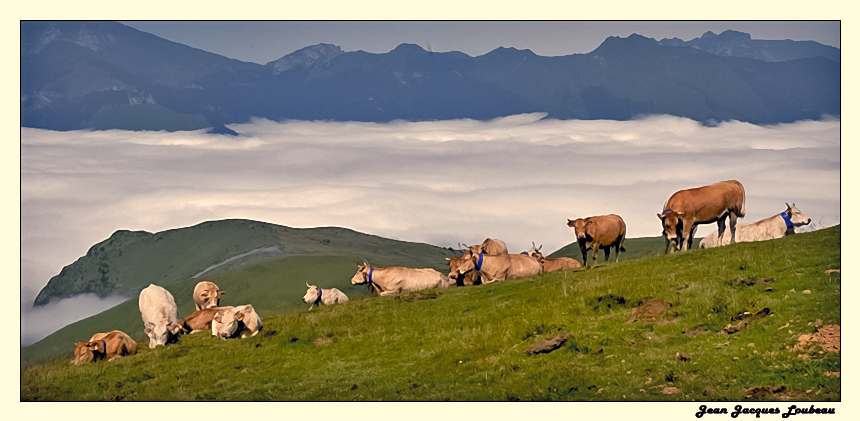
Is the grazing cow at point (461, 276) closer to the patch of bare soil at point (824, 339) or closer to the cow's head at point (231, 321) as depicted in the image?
the cow's head at point (231, 321)

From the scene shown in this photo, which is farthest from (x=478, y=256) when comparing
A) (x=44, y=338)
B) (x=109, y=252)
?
(x=109, y=252)

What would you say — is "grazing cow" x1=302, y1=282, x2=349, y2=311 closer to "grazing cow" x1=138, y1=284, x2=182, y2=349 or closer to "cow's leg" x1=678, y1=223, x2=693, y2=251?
"grazing cow" x1=138, y1=284, x2=182, y2=349

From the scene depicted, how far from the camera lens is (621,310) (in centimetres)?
2375

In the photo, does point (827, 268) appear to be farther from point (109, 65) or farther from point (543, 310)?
point (109, 65)

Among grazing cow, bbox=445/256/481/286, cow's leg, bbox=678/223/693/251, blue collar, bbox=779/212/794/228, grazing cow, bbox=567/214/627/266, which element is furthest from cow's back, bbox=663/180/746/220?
grazing cow, bbox=445/256/481/286

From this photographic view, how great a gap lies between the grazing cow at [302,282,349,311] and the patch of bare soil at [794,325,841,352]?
2123 centimetres

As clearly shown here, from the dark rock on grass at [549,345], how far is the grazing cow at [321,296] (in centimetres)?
1655

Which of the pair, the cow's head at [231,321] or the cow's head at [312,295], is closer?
the cow's head at [231,321]

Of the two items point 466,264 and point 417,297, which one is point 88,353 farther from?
point 466,264

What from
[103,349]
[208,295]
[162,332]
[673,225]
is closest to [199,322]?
[162,332]

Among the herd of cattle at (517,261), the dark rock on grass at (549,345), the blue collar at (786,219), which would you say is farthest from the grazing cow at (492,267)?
the blue collar at (786,219)

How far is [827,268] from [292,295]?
29.4m

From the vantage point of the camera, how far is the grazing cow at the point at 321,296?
122 ft

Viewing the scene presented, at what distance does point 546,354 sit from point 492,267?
46.7 feet
